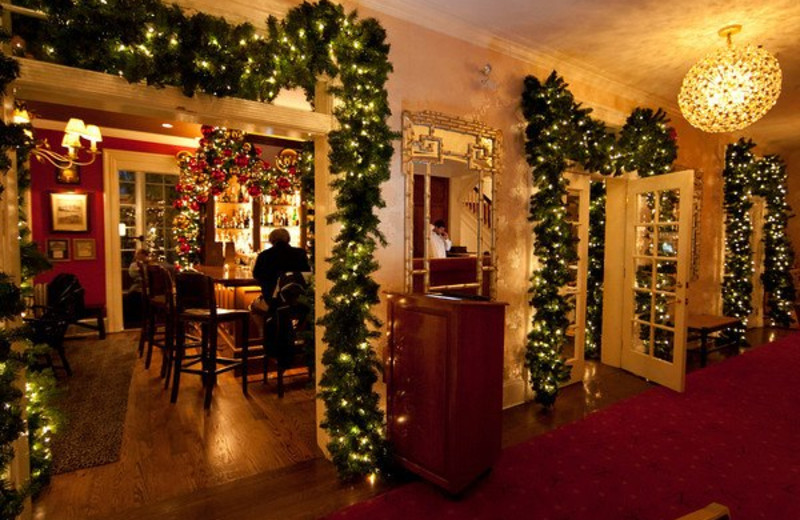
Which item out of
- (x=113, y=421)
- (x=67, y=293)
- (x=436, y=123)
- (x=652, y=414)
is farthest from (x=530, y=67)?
(x=67, y=293)

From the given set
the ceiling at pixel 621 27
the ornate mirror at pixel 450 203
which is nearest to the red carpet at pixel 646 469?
the ornate mirror at pixel 450 203

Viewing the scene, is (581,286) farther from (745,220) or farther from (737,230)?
(745,220)

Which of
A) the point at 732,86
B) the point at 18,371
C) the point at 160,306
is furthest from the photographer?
the point at 160,306

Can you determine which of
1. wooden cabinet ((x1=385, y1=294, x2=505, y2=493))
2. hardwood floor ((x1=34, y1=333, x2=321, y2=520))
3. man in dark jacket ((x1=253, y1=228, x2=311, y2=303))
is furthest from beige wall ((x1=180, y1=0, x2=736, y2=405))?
man in dark jacket ((x1=253, y1=228, x2=311, y2=303))

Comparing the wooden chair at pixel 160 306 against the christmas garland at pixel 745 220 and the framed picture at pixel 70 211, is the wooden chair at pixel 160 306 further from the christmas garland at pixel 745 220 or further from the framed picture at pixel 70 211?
the christmas garland at pixel 745 220

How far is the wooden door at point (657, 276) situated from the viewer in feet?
14.1

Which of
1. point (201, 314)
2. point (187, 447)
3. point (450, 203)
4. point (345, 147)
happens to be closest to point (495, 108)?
point (450, 203)

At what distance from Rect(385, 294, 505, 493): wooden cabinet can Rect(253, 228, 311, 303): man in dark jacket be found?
5.88ft

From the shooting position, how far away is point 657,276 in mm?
4695

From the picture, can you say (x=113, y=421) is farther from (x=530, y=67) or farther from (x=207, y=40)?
(x=530, y=67)

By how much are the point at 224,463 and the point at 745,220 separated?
7.52 metres

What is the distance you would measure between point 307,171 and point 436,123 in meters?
1.07

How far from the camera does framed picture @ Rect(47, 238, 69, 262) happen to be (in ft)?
21.4

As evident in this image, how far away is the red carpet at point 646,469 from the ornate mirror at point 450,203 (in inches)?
55.7
